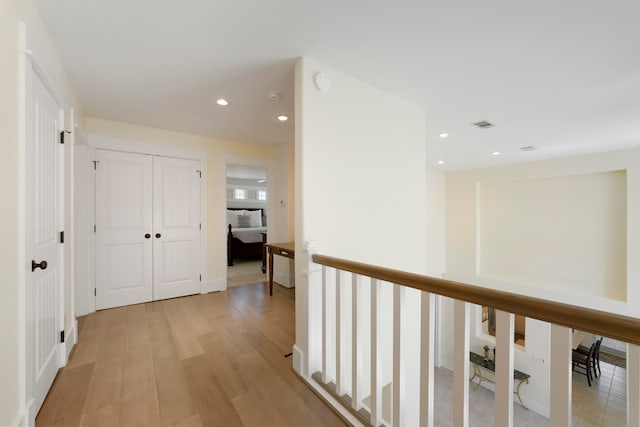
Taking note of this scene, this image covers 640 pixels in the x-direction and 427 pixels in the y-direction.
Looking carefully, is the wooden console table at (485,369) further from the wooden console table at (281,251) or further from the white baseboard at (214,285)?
the white baseboard at (214,285)

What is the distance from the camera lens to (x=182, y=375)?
187 centimetres

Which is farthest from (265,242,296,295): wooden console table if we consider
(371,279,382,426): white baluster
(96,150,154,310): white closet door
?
(371,279,382,426): white baluster

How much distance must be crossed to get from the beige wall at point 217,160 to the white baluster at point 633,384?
3.88m

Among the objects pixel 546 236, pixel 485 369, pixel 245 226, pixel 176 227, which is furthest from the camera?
pixel 245 226

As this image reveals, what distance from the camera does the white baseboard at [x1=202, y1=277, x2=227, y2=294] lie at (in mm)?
3800

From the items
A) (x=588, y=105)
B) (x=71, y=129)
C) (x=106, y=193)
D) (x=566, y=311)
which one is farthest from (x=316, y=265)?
(x=588, y=105)

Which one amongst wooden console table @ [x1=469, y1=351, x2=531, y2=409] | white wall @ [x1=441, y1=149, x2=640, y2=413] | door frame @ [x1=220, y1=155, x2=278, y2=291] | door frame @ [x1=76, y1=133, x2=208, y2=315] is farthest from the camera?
wooden console table @ [x1=469, y1=351, x2=531, y2=409]

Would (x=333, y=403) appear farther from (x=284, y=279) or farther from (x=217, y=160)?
(x=217, y=160)

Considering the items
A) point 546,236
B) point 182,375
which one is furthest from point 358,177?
point 546,236

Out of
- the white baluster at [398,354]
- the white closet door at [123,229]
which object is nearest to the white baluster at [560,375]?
the white baluster at [398,354]

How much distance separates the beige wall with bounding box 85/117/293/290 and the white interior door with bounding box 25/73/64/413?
4.89 feet

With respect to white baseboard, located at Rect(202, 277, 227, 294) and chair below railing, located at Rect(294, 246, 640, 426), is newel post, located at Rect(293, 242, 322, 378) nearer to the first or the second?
chair below railing, located at Rect(294, 246, 640, 426)

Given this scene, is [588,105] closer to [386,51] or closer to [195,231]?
[386,51]

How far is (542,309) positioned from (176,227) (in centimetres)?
395
